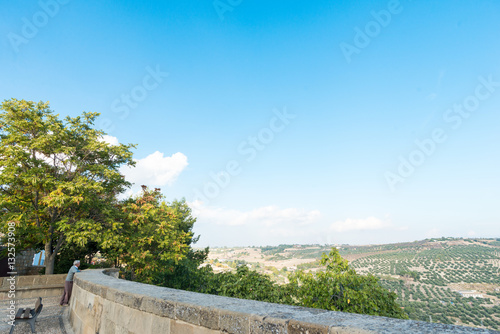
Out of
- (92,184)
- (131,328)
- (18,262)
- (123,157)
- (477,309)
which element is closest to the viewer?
(131,328)

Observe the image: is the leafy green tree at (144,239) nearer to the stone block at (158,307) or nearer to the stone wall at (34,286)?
the stone wall at (34,286)

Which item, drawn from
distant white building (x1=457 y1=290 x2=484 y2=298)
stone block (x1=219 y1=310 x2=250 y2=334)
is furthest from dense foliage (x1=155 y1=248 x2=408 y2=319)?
distant white building (x1=457 y1=290 x2=484 y2=298)

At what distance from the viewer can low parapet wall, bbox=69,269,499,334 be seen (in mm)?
1873

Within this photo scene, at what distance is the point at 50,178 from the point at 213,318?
1144 cm

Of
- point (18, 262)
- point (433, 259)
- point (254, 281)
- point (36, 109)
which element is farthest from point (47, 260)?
point (433, 259)

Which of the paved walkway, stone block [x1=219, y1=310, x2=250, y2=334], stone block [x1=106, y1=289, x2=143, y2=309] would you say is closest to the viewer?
stone block [x1=219, y1=310, x2=250, y2=334]

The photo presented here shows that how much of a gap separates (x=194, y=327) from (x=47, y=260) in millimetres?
12921

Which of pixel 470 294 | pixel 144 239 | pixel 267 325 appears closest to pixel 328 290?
pixel 267 325

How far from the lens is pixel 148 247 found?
16078 mm

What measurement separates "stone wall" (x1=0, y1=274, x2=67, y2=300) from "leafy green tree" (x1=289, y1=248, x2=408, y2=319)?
8.03 meters

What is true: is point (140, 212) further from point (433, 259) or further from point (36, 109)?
point (433, 259)

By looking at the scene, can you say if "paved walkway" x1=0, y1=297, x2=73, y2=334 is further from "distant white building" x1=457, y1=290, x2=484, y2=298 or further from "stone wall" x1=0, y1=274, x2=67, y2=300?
"distant white building" x1=457, y1=290, x2=484, y2=298

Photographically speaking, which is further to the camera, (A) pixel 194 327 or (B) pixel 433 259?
(B) pixel 433 259

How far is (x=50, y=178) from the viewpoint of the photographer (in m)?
10.9
